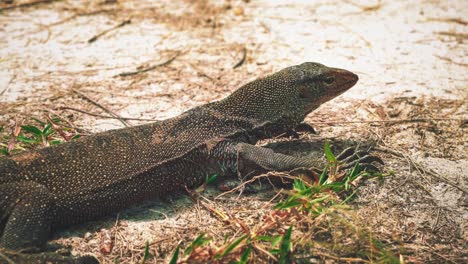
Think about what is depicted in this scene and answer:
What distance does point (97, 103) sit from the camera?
498cm

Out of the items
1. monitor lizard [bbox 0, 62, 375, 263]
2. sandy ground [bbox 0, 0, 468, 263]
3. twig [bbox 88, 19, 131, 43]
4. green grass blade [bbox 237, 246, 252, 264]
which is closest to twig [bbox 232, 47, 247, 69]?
sandy ground [bbox 0, 0, 468, 263]

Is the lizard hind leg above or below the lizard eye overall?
below

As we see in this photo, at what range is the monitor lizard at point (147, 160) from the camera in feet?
10.2

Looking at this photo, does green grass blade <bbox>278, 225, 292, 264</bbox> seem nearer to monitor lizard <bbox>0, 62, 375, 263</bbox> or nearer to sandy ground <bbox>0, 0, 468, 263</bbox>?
sandy ground <bbox>0, 0, 468, 263</bbox>

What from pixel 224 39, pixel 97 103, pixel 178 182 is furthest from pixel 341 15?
pixel 178 182

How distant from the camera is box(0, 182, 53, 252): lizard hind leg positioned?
2973 mm

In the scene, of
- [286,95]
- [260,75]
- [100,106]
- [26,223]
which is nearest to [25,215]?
[26,223]

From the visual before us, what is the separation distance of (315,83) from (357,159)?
0.78m

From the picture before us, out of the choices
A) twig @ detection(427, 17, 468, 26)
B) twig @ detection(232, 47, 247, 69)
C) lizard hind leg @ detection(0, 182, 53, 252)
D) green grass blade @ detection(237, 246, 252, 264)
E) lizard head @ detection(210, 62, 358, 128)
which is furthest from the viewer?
twig @ detection(427, 17, 468, 26)

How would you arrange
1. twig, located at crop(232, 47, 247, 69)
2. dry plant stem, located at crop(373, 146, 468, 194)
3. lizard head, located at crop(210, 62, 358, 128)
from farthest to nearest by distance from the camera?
1. twig, located at crop(232, 47, 247, 69)
2. lizard head, located at crop(210, 62, 358, 128)
3. dry plant stem, located at crop(373, 146, 468, 194)

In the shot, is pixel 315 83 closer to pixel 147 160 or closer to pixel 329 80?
pixel 329 80

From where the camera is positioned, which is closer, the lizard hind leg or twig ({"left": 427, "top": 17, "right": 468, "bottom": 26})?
the lizard hind leg

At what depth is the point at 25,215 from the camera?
3.06 metres

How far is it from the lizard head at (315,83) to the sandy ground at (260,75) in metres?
0.39
